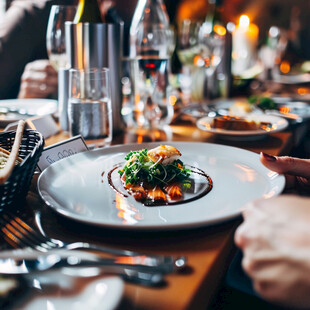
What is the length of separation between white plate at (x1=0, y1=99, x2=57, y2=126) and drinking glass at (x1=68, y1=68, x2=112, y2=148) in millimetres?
198

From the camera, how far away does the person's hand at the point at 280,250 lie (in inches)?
14.1

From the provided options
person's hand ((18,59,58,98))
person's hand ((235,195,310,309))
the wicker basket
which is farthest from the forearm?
person's hand ((235,195,310,309))

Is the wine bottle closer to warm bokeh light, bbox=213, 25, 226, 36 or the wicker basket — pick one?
the wicker basket

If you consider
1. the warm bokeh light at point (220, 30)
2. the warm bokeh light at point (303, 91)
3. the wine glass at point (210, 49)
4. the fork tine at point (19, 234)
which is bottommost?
the warm bokeh light at point (303, 91)

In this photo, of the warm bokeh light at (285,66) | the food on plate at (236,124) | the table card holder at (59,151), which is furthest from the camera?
the warm bokeh light at (285,66)

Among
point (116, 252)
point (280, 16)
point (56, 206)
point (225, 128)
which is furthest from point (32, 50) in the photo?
point (280, 16)

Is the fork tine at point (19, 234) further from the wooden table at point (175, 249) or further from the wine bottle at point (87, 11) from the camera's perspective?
the wine bottle at point (87, 11)

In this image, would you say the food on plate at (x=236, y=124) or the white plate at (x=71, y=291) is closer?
the white plate at (x=71, y=291)

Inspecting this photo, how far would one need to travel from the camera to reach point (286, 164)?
66 centimetres

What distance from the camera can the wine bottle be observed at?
3.71ft

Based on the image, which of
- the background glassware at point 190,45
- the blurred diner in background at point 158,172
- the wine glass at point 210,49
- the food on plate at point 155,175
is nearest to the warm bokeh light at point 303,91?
the blurred diner in background at point 158,172

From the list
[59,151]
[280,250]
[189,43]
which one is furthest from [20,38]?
[280,250]

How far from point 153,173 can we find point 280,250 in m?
0.33

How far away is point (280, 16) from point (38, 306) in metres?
5.08
